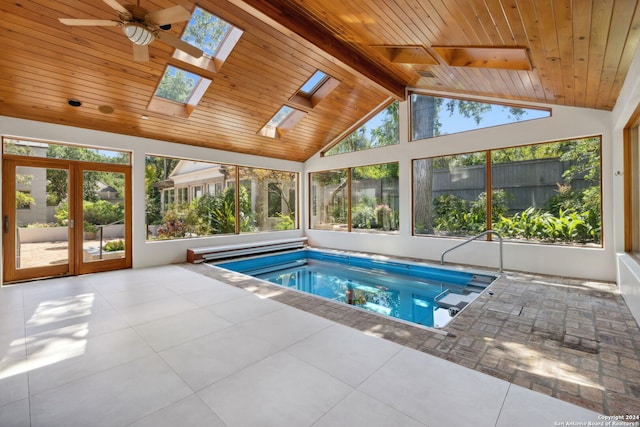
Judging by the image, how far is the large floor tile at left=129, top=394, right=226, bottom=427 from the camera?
186 cm

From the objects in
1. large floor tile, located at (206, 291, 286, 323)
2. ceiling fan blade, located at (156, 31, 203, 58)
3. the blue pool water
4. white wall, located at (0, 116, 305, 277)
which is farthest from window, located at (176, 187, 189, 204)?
ceiling fan blade, located at (156, 31, 203, 58)

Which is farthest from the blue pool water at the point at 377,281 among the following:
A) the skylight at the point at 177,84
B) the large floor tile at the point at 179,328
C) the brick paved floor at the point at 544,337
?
the skylight at the point at 177,84

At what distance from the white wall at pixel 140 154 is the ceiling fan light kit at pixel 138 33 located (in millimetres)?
3763

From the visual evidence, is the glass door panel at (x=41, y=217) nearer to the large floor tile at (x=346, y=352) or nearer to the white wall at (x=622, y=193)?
the large floor tile at (x=346, y=352)

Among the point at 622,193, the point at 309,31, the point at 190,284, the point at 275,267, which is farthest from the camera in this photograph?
the point at 275,267

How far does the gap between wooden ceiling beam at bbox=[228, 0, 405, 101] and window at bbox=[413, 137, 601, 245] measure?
270 centimetres

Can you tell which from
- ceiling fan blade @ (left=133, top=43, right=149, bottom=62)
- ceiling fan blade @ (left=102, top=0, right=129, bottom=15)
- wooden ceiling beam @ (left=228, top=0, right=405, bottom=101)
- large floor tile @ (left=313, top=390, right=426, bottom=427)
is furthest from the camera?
wooden ceiling beam @ (left=228, top=0, right=405, bottom=101)

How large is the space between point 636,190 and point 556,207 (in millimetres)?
1189

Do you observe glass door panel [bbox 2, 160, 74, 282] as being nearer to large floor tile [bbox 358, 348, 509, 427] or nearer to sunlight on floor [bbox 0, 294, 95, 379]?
sunlight on floor [bbox 0, 294, 95, 379]

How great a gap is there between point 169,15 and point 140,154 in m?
4.44

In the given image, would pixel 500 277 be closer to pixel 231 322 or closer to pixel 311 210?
pixel 231 322

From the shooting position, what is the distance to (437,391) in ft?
7.08

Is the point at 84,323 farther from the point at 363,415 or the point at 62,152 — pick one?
the point at 62,152

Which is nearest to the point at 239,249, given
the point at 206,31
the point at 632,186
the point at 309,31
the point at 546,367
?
the point at 206,31
